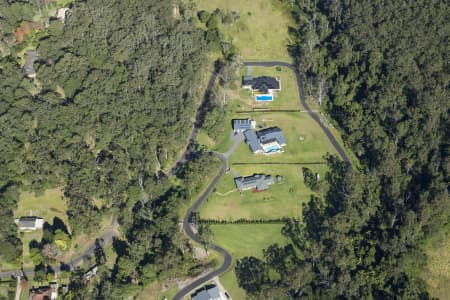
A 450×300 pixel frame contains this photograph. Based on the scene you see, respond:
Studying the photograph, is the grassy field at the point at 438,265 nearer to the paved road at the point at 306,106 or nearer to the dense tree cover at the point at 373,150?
the dense tree cover at the point at 373,150

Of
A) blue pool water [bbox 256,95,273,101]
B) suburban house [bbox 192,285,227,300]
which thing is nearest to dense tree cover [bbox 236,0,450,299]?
suburban house [bbox 192,285,227,300]

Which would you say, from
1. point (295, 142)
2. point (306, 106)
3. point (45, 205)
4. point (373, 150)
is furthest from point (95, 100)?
point (373, 150)

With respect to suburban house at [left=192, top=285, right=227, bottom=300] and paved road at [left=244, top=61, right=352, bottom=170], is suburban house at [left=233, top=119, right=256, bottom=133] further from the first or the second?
suburban house at [left=192, top=285, right=227, bottom=300]

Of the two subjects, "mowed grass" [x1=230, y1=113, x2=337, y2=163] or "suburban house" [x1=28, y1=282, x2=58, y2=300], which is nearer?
"suburban house" [x1=28, y1=282, x2=58, y2=300]

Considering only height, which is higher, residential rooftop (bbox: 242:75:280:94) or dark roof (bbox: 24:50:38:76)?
dark roof (bbox: 24:50:38:76)

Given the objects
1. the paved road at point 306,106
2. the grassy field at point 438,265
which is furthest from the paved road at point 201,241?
the grassy field at point 438,265

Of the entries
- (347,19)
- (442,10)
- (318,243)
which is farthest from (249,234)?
(442,10)

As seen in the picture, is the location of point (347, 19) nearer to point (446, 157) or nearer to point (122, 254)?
point (446, 157)
